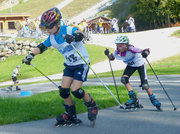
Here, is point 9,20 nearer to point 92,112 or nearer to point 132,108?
point 132,108

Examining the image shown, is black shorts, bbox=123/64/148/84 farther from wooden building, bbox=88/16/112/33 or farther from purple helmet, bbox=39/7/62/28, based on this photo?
wooden building, bbox=88/16/112/33

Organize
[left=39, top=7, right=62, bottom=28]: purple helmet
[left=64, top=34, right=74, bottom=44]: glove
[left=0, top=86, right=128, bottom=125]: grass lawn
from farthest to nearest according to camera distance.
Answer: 1. [left=0, top=86, right=128, bottom=125]: grass lawn
2. [left=39, top=7, right=62, bottom=28]: purple helmet
3. [left=64, top=34, right=74, bottom=44]: glove

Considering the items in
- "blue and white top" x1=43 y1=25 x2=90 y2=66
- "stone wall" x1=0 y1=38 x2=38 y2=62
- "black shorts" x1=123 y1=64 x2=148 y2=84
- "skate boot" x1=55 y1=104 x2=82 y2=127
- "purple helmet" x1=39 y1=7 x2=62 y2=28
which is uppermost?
"purple helmet" x1=39 y1=7 x2=62 y2=28

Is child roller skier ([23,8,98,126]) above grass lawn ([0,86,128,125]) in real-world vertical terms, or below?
above

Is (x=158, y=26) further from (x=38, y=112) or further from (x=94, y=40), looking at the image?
(x=38, y=112)

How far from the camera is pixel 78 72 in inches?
221

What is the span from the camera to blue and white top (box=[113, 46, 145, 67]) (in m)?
7.09

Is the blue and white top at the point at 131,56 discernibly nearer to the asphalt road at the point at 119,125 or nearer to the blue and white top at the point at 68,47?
the asphalt road at the point at 119,125

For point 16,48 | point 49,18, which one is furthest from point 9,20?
point 49,18

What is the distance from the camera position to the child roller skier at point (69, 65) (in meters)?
5.49

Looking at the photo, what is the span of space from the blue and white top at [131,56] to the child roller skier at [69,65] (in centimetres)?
163

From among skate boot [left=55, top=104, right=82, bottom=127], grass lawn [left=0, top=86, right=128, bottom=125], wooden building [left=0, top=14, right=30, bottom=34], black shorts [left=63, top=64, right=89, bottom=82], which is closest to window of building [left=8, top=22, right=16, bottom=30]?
wooden building [left=0, top=14, right=30, bottom=34]

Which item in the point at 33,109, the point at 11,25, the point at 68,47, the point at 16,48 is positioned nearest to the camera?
the point at 68,47

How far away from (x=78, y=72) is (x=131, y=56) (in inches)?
79.0
